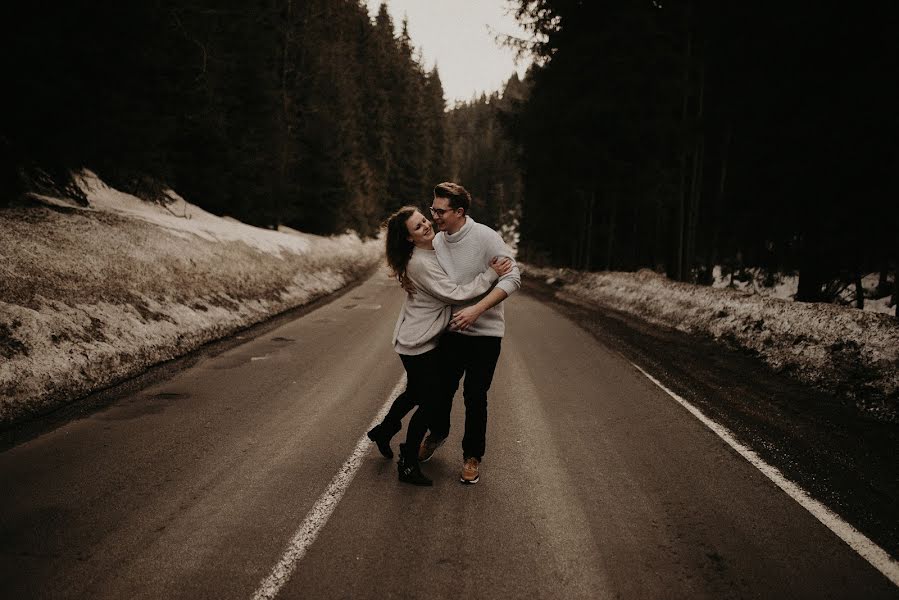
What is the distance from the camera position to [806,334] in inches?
312

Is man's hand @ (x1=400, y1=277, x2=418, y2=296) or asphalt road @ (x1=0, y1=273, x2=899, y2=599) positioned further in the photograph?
man's hand @ (x1=400, y1=277, x2=418, y2=296)

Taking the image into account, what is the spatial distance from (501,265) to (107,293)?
7.06 m

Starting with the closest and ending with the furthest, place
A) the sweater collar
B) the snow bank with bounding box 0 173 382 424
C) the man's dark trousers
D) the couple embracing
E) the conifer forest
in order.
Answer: the couple embracing < the sweater collar < the man's dark trousers < the snow bank with bounding box 0 173 382 424 < the conifer forest

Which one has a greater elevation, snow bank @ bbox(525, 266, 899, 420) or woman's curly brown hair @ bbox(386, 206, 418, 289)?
woman's curly brown hair @ bbox(386, 206, 418, 289)

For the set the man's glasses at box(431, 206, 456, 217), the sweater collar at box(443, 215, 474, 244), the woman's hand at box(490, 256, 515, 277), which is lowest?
the woman's hand at box(490, 256, 515, 277)

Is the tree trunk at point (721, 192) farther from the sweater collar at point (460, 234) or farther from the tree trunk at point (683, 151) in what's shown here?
the sweater collar at point (460, 234)

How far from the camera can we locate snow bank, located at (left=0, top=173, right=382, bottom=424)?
5.54 meters

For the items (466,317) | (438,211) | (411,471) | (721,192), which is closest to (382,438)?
(411,471)

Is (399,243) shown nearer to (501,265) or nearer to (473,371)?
(501,265)

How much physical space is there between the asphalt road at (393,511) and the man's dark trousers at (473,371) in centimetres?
39

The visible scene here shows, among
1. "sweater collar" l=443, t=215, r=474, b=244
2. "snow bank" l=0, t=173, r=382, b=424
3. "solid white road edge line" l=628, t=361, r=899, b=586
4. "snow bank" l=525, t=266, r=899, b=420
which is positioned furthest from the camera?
"snow bank" l=525, t=266, r=899, b=420

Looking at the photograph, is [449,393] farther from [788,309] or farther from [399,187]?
[399,187]

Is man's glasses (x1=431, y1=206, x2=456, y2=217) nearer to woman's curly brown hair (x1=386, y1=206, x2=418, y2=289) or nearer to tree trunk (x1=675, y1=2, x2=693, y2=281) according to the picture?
woman's curly brown hair (x1=386, y1=206, x2=418, y2=289)

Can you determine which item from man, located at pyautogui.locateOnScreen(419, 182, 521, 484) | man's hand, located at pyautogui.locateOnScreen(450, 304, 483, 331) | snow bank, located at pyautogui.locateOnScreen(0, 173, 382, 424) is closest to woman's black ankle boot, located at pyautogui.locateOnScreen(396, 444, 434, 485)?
man, located at pyautogui.locateOnScreen(419, 182, 521, 484)
